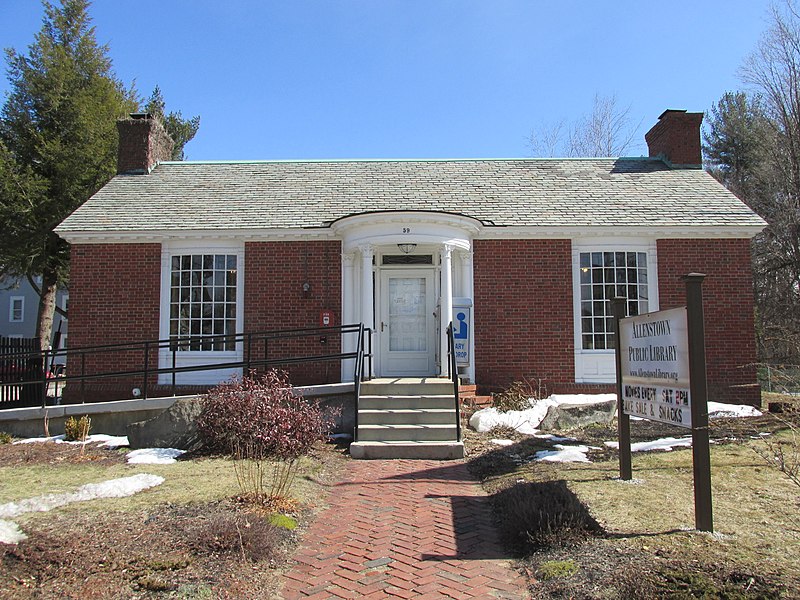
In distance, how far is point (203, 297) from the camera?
12945 mm

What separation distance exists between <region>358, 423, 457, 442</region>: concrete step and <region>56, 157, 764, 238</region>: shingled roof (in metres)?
4.69

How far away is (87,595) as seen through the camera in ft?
13.1

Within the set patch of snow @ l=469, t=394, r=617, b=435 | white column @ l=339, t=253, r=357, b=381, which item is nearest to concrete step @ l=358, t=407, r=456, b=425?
patch of snow @ l=469, t=394, r=617, b=435

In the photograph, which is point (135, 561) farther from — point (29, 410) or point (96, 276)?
point (96, 276)

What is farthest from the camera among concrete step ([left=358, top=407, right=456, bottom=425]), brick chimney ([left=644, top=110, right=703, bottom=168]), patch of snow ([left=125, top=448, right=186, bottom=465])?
brick chimney ([left=644, top=110, right=703, bottom=168])

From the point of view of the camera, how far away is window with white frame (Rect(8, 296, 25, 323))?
132 ft

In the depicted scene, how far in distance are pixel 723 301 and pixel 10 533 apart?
1261 centimetres

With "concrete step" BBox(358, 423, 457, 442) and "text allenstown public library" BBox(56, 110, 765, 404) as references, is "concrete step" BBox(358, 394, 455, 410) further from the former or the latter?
"text allenstown public library" BBox(56, 110, 765, 404)

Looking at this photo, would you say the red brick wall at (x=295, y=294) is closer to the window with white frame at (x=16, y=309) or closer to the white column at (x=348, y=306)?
the white column at (x=348, y=306)

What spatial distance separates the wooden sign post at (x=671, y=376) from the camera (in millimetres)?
4984

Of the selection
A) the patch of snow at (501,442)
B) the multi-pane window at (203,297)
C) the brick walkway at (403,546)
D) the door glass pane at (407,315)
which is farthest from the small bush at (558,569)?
the multi-pane window at (203,297)

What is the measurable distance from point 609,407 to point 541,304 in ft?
9.38

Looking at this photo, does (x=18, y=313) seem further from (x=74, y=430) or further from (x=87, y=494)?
(x=87, y=494)

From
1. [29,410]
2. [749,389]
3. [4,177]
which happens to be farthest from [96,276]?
[749,389]
